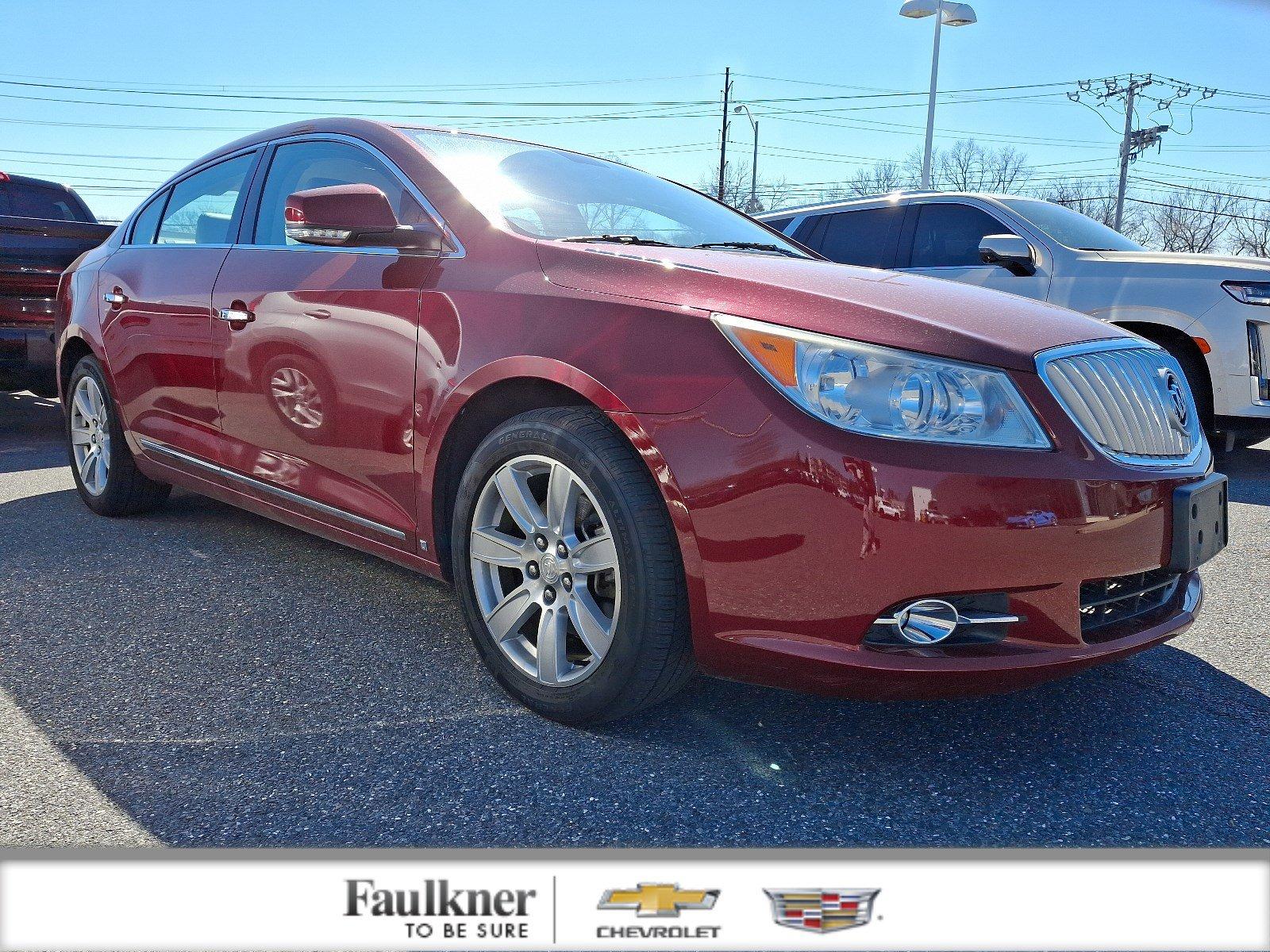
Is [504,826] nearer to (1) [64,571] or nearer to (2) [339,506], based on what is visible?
(2) [339,506]

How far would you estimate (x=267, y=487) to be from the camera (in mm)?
3480

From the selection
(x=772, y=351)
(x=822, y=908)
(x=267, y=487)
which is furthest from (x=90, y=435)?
(x=822, y=908)

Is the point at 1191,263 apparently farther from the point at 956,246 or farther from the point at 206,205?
the point at 206,205

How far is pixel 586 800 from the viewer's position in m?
2.15

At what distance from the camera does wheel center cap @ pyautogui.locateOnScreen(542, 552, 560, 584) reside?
2.51 m

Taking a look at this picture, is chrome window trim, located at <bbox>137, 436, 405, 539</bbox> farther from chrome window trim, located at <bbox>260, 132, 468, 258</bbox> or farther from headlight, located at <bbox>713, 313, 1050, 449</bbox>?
headlight, located at <bbox>713, 313, 1050, 449</bbox>

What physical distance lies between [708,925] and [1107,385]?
4.75ft

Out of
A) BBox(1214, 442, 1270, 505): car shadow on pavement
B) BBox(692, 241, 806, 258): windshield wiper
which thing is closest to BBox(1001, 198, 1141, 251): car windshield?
BBox(1214, 442, 1270, 505): car shadow on pavement

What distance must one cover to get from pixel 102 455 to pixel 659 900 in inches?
151

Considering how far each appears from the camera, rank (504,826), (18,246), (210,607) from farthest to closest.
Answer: (18,246)
(210,607)
(504,826)

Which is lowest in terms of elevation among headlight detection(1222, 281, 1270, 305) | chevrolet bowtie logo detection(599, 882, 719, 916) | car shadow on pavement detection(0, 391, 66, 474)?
car shadow on pavement detection(0, 391, 66, 474)

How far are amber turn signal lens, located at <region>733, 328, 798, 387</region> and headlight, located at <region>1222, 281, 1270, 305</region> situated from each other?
4899mm

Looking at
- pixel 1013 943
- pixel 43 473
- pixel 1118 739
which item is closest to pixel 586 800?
pixel 1013 943

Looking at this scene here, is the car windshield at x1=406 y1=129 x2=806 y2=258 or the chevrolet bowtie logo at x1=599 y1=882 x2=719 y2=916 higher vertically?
the car windshield at x1=406 y1=129 x2=806 y2=258
